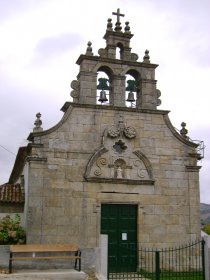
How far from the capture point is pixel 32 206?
1572 cm

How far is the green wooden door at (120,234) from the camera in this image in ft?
53.0

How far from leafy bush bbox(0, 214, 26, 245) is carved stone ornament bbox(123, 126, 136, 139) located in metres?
5.33

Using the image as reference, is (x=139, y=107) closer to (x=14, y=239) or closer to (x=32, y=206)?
(x=32, y=206)

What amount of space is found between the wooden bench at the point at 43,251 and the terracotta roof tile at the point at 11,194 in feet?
11.0

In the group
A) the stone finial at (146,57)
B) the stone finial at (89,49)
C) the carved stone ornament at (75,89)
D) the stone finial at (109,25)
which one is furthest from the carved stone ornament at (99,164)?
the stone finial at (109,25)

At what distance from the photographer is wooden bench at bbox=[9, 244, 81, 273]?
1344 centimetres

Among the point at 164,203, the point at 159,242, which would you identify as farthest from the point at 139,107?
the point at 159,242

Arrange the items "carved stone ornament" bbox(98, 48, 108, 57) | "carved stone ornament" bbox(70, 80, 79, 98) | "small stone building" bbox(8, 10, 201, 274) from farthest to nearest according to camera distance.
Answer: "carved stone ornament" bbox(98, 48, 108, 57), "carved stone ornament" bbox(70, 80, 79, 98), "small stone building" bbox(8, 10, 201, 274)

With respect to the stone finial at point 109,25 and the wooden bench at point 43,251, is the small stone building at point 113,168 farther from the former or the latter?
the wooden bench at point 43,251

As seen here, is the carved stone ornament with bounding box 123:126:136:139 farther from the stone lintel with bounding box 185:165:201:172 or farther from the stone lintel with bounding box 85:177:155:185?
the stone lintel with bounding box 185:165:201:172

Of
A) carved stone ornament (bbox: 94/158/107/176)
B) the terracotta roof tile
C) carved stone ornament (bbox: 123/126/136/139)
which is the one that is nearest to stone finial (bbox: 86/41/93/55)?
carved stone ornament (bbox: 123/126/136/139)

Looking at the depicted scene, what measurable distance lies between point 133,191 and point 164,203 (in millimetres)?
1340

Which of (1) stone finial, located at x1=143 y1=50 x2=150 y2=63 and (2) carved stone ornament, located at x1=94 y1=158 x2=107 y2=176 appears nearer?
(2) carved stone ornament, located at x1=94 y1=158 x2=107 y2=176

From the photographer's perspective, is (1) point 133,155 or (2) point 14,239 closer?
(2) point 14,239
